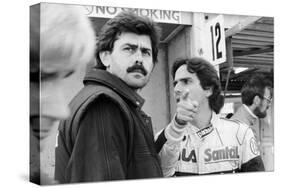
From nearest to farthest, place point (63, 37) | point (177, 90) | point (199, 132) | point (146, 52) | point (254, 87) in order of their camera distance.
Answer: point (63, 37), point (146, 52), point (177, 90), point (199, 132), point (254, 87)

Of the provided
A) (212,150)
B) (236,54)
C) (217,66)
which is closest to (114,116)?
(212,150)

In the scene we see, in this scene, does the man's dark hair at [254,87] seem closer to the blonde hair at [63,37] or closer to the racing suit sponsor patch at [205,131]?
the racing suit sponsor patch at [205,131]

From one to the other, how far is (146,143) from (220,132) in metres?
1.24

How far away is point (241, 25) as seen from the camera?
24.5ft

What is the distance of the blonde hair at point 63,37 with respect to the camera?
6.09 metres

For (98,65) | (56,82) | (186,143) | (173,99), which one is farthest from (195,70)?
(56,82)

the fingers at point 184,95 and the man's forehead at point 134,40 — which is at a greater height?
the man's forehead at point 134,40

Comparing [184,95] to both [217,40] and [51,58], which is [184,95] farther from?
[51,58]

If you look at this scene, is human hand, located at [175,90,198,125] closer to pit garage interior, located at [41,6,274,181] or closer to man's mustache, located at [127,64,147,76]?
pit garage interior, located at [41,6,274,181]

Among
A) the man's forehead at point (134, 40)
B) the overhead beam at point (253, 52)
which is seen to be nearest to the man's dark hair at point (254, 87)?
the overhead beam at point (253, 52)

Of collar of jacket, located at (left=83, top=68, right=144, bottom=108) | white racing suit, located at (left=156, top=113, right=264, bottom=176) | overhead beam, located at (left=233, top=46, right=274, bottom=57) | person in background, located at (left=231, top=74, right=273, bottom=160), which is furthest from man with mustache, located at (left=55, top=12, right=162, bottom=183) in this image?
person in background, located at (left=231, top=74, right=273, bottom=160)

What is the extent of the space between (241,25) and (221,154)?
5.94 feet

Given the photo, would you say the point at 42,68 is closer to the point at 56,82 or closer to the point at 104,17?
the point at 56,82

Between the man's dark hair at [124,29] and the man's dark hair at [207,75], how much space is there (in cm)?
49
